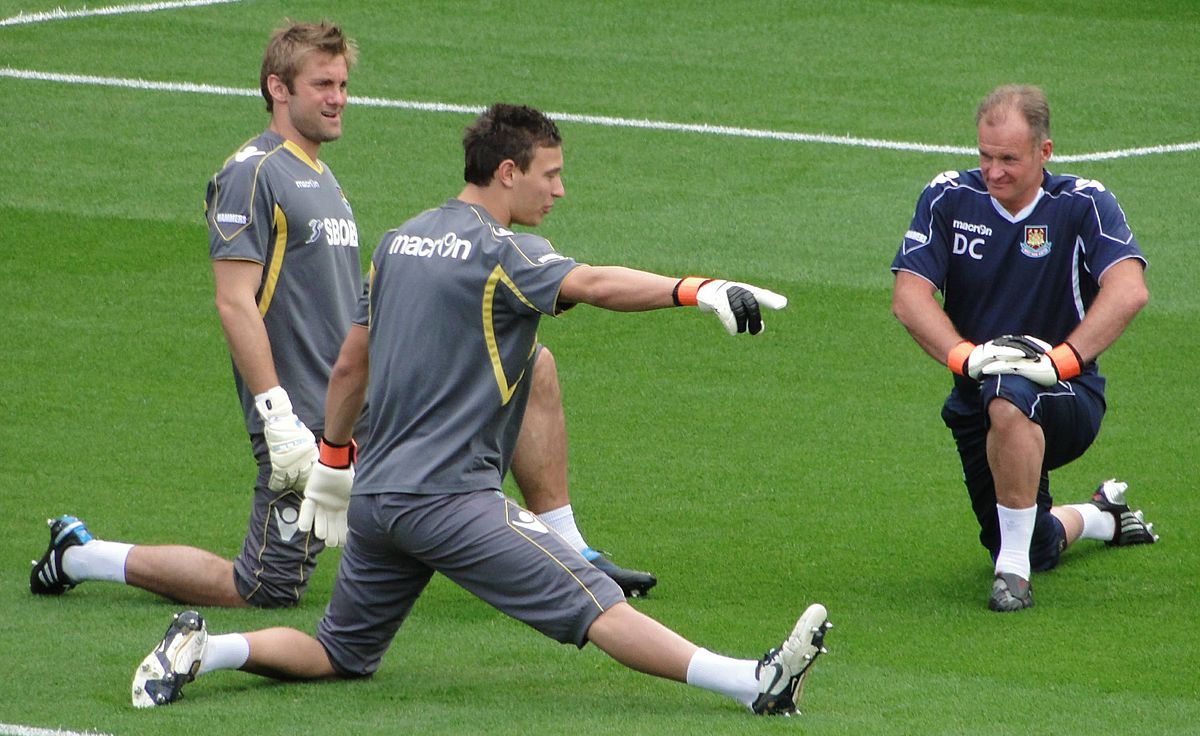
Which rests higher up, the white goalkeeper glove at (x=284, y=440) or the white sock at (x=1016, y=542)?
the white goalkeeper glove at (x=284, y=440)

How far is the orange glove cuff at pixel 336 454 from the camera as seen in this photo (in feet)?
20.5

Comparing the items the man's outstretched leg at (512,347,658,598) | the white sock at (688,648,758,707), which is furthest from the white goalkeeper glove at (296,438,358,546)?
the white sock at (688,648,758,707)

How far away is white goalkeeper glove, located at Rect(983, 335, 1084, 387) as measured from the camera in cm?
677

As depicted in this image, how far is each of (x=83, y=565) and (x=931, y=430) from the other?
4209mm

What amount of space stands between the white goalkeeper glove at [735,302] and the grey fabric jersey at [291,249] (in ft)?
6.63

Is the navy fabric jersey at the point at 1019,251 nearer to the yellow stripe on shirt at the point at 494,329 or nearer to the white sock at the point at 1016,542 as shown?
the white sock at the point at 1016,542

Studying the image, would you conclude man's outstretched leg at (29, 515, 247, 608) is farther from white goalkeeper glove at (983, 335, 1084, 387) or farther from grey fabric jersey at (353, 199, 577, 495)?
white goalkeeper glove at (983, 335, 1084, 387)

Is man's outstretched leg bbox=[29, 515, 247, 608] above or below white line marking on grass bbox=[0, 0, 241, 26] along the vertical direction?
below

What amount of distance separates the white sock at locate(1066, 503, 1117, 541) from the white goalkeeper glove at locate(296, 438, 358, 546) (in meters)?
3.02

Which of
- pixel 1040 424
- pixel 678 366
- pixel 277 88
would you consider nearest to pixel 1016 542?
pixel 1040 424

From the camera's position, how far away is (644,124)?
15.7m

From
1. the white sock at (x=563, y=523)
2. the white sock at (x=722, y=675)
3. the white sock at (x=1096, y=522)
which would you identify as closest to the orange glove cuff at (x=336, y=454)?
the white sock at (x=563, y=523)

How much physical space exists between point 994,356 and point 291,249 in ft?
8.26

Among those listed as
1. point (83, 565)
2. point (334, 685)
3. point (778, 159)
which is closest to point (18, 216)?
point (778, 159)
